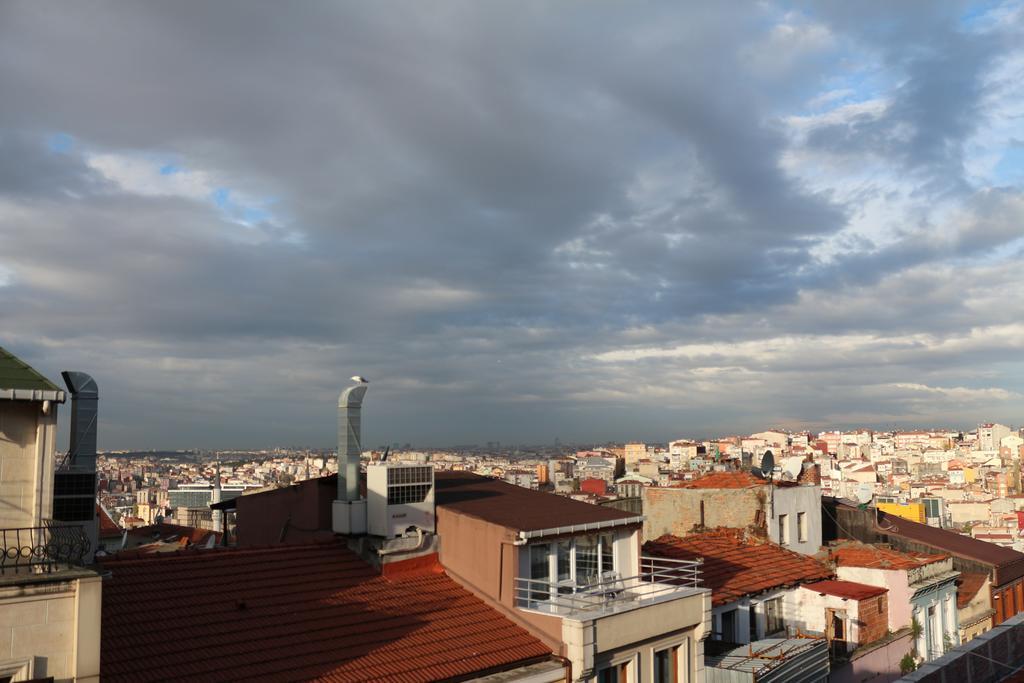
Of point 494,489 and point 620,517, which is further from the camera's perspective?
point 494,489

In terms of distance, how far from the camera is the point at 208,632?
1407cm

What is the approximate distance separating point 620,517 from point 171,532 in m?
32.5

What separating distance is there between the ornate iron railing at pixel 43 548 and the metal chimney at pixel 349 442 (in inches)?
323

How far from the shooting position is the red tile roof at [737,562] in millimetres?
24219

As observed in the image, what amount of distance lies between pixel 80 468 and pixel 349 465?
249 inches

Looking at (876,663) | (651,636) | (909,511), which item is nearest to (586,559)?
(651,636)

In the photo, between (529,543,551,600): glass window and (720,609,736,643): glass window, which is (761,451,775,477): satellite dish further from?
(529,543,551,600): glass window

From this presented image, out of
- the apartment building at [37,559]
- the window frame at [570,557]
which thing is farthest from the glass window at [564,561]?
the apartment building at [37,559]

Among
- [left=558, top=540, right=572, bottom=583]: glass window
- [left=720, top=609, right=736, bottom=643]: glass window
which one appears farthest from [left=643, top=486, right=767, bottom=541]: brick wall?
[left=558, top=540, right=572, bottom=583]: glass window

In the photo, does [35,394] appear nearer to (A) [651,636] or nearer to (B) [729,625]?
(A) [651,636]

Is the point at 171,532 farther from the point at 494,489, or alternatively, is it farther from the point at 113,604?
the point at 113,604

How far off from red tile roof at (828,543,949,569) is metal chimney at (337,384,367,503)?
1864 centimetres

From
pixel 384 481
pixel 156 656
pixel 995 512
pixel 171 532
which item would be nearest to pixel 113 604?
pixel 156 656

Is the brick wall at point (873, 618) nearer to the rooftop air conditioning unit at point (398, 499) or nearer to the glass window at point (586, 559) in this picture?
the glass window at point (586, 559)
